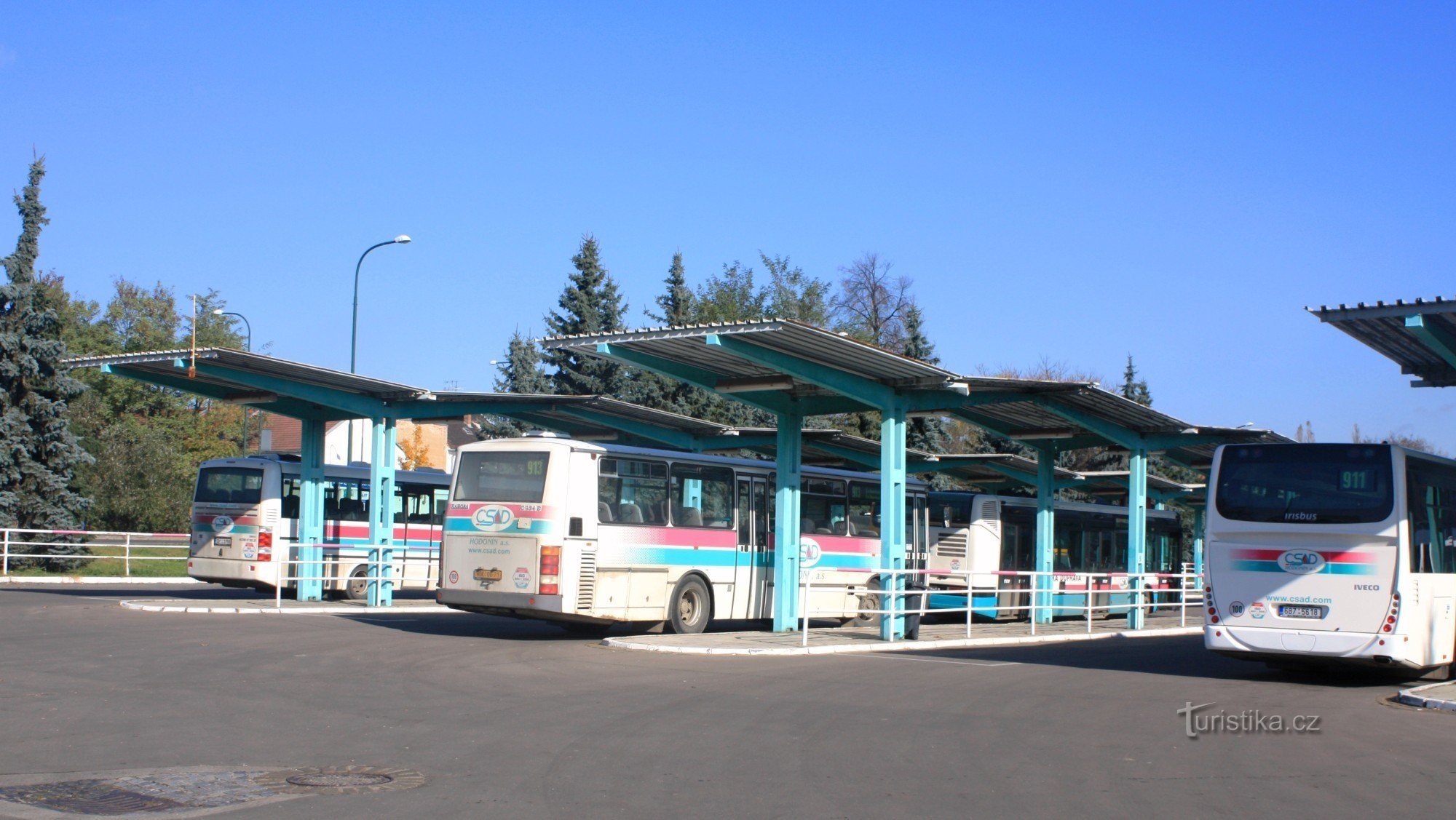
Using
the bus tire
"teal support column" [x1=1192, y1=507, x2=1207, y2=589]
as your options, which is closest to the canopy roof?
Answer: the bus tire

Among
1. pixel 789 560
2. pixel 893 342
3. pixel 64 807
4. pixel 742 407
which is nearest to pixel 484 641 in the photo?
pixel 789 560

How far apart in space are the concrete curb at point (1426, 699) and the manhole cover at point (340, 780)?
10.00 meters

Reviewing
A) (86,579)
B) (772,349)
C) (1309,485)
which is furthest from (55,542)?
(1309,485)

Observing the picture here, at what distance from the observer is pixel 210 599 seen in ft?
79.2

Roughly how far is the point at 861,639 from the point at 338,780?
12685 mm

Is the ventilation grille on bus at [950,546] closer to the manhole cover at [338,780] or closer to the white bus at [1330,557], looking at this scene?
the white bus at [1330,557]

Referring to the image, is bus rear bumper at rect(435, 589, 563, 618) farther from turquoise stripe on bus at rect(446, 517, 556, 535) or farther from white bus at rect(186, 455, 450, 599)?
white bus at rect(186, 455, 450, 599)

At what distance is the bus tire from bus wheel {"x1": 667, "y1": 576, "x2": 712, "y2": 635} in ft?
7.96

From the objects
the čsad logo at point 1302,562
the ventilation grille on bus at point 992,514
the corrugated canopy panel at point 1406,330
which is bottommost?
the čsad logo at point 1302,562

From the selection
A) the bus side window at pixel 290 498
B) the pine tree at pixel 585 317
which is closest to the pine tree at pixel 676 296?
the pine tree at pixel 585 317

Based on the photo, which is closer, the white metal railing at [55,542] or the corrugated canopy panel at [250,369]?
the corrugated canopy panel at [250,369]

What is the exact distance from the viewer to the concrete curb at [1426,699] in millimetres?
12820

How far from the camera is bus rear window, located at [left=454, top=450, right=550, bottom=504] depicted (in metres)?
18.4

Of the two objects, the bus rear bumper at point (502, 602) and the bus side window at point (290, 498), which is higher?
the bus side window at point (290, 498)
